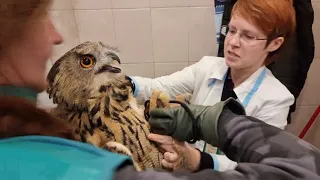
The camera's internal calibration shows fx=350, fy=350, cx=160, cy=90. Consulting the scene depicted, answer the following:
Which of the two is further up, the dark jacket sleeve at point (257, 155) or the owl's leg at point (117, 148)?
the dark jacket sleeve at point (257, 155)

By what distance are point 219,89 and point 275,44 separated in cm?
24

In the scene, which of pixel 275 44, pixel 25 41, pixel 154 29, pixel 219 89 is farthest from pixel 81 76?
pixel 154 29

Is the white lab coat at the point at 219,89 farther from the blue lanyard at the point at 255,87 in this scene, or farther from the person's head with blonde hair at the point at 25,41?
the person's head with blonde hair at the point at 25,41

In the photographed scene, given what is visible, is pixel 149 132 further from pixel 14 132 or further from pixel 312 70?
pixel 312 70

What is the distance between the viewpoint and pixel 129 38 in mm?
1580

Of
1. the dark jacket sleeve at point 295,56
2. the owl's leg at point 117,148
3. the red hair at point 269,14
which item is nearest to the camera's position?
the owl's leg at point 117,148

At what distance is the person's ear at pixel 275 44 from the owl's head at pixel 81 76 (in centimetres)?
67

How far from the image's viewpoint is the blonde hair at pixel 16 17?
1.23 ft

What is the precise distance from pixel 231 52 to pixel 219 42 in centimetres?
27

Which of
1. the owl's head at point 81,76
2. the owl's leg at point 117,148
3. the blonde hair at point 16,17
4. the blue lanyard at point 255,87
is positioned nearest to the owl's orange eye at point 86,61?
the owl's head at point 81,76

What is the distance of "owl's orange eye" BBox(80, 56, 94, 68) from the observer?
71cm

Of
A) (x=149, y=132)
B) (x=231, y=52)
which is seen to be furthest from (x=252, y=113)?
(x=149, y=132)

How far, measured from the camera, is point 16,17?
15.2 inches

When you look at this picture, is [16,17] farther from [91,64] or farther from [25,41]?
[91,64]
